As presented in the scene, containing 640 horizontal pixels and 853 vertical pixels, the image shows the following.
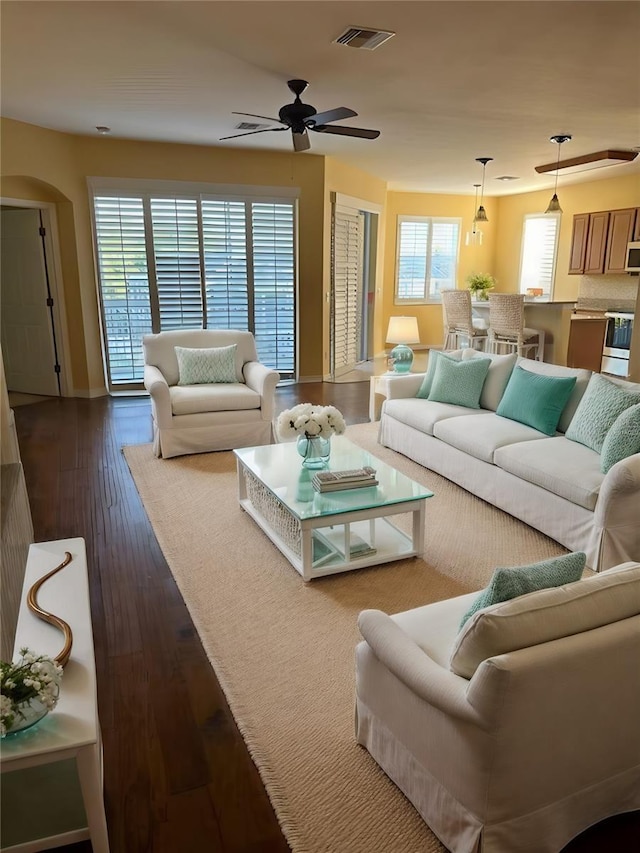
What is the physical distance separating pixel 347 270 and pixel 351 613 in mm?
5969

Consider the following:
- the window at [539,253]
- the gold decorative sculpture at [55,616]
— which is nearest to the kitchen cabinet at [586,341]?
the window at [539,253]

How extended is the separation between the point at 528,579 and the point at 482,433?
7.92 ft

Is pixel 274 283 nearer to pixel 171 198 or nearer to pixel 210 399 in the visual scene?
pixel 171 198

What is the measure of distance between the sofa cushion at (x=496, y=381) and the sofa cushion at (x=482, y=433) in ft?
0.63

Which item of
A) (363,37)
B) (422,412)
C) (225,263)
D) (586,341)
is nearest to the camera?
(363,37)

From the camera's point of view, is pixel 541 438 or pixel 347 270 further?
pixel 347 270

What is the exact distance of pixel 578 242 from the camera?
346 inches

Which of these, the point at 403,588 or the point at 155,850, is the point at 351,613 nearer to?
the point at 403,588

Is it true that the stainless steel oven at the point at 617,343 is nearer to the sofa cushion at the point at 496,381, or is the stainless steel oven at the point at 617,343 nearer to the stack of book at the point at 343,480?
the sofa cushion at the point at 496,381

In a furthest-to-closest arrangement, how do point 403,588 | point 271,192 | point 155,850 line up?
point 271,192, point 403,588, point 155,850

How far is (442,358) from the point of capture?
4.76 m

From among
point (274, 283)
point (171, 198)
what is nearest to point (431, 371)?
point (274, 283)

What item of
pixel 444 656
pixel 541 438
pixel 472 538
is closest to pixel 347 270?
pixel 541 438

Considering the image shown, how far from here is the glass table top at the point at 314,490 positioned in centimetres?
302
